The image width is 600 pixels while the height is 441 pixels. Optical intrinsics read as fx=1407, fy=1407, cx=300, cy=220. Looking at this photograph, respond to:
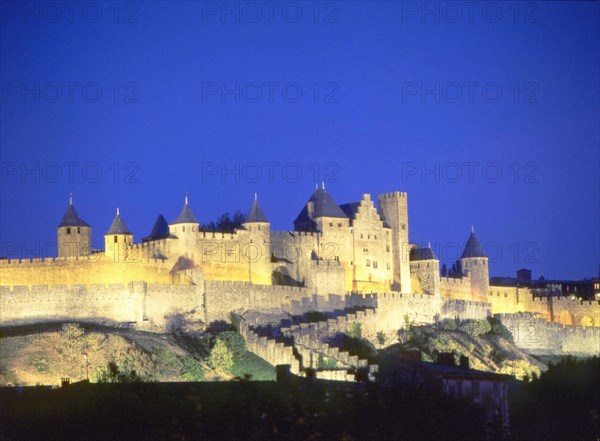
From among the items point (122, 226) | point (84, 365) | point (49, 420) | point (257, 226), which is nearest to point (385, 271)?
point (257, 226)

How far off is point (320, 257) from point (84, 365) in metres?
21.7

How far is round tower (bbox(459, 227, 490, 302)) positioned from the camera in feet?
299

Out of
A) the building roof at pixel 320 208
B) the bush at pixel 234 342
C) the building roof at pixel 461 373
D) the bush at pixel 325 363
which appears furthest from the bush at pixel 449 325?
the building roof at pixel 461 373

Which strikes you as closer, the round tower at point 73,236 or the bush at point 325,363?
the bush at point 325,363

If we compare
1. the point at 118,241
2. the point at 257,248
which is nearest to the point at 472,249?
the point at 257,248

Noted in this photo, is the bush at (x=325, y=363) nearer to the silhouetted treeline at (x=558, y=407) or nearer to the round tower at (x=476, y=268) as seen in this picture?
the silhouetted treeline at (x=558, y=407)

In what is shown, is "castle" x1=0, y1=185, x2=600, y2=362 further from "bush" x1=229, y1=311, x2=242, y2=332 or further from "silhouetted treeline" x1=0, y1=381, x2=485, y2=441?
"silhouetted treeline" x1=0, y1=381, x2=485, y2=441

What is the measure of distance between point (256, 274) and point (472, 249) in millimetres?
21450

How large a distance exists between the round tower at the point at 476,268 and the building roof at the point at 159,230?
21205 millimetres

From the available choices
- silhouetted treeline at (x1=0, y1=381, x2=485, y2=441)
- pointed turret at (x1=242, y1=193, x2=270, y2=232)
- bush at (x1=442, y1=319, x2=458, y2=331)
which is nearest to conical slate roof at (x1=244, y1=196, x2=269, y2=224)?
pointed turret at (x1=242, y1=193, x2=270, y2=232)

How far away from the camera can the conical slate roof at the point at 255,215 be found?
7831cm

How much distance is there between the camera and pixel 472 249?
306 ft

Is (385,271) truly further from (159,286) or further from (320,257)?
(159,286)

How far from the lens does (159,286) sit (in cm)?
6981
